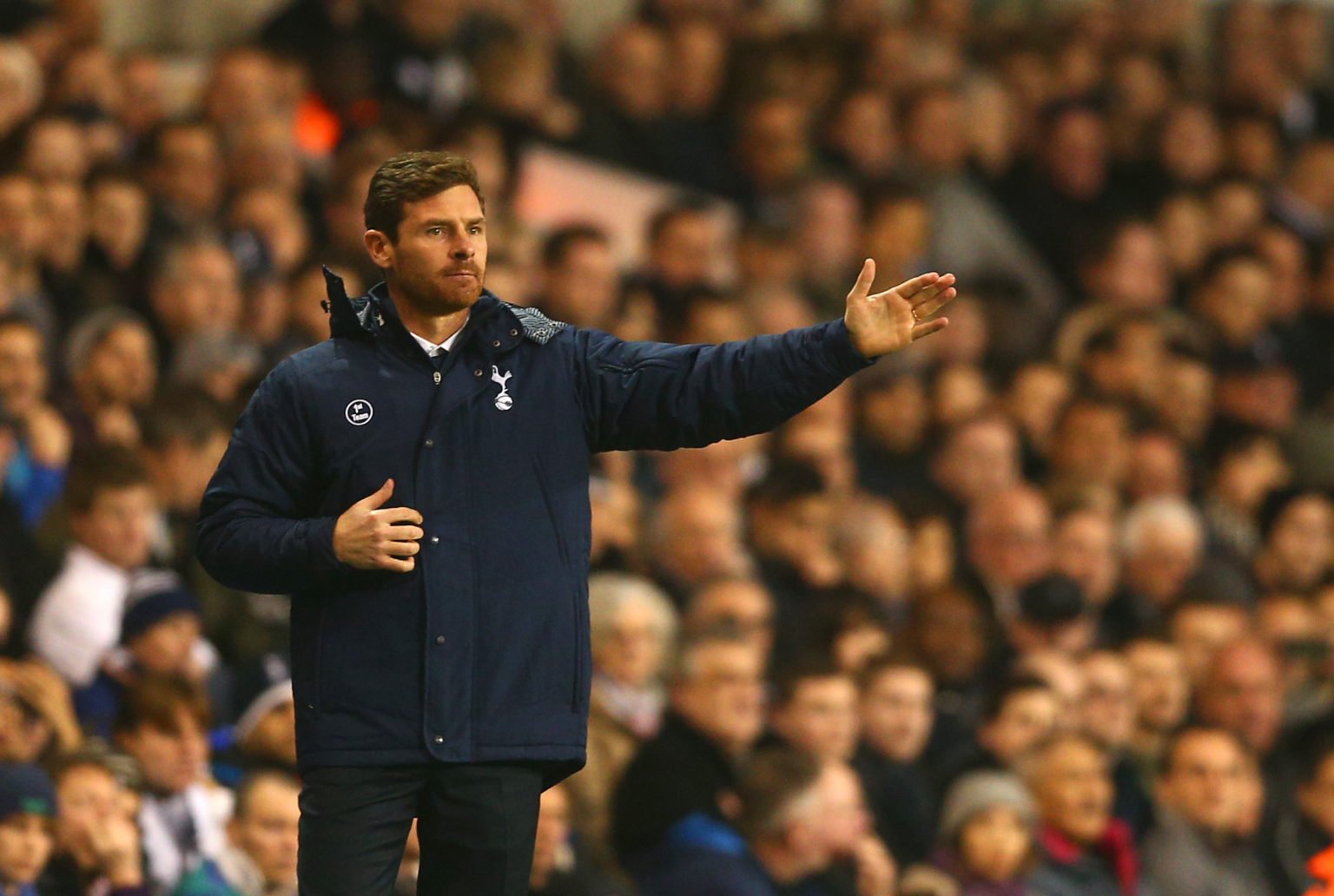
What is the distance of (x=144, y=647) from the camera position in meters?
5.87

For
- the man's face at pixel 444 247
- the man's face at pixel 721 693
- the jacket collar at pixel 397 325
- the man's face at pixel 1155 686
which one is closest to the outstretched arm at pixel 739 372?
the jacket collar at pixel 397 325

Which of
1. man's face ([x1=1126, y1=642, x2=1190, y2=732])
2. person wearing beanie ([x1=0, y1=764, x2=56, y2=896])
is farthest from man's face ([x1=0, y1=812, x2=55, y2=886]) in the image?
man's face ([x1=1126, y1=642, x2=1190, y2=732])

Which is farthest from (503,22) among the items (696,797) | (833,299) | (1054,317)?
(696,797)

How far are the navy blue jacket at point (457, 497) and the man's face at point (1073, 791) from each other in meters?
3.48

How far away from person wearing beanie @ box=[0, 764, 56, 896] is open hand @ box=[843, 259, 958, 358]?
235 cm

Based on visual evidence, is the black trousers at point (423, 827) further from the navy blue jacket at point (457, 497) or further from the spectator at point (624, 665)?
the spectator at point (624, 665)

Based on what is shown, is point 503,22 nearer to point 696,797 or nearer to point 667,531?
point 667,531

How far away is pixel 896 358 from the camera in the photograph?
31.2 ft

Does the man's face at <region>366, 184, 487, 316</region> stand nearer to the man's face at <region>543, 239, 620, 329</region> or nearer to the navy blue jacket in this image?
the navy blue jacket

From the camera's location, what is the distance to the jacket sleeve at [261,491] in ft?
11.5

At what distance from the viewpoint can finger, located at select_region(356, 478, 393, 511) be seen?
344cm

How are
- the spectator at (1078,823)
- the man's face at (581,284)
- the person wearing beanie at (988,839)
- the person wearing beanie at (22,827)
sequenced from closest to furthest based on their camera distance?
the person wearing beanie at (22,827) → the person wearing beanie at (988,839) → the spectator at (1078,823) → the man's face at (581,284)

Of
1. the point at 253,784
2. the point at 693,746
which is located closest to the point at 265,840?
the point at 253,784

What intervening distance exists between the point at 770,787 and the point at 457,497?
9.03 feet
